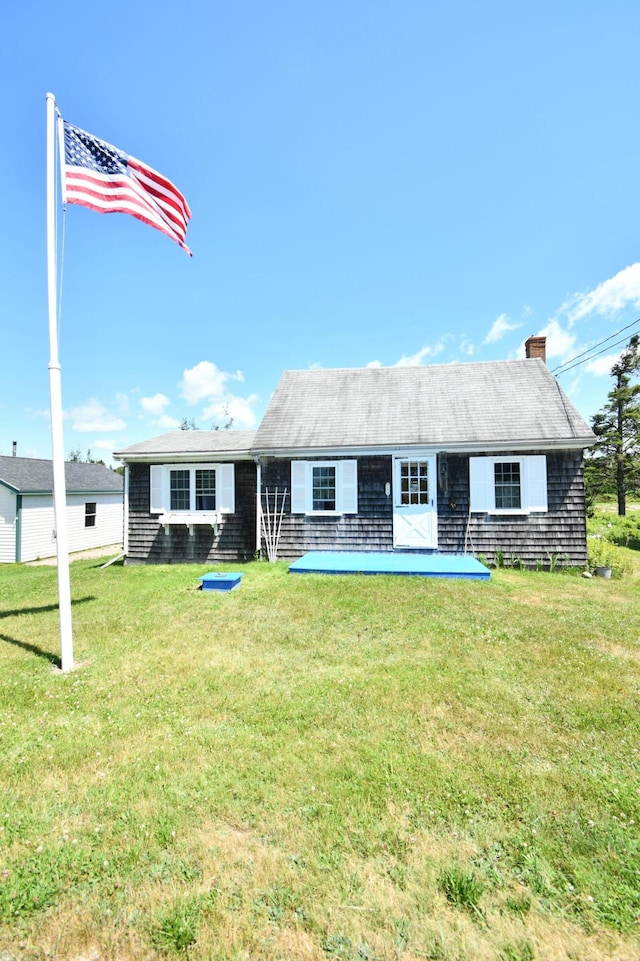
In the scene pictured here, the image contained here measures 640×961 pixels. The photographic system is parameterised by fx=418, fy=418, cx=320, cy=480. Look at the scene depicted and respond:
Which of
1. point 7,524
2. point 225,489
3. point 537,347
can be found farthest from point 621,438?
point 7,524

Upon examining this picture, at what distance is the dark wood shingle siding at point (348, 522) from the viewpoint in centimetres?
1099

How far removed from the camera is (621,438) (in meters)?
23.0

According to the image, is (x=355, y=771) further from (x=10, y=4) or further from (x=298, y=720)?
(x=10, y=4)

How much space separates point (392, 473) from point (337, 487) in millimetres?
1500

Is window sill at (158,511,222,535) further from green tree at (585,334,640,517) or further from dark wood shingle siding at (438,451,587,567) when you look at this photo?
green tree at (585,334,640,517)

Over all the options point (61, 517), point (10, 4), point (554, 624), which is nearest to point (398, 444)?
point (554, 624)

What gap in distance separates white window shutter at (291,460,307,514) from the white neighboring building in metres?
12.6

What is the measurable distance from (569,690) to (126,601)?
723 cm

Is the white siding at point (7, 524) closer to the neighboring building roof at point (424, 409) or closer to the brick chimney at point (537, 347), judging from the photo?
the neighboring building roof at point (424, 409)

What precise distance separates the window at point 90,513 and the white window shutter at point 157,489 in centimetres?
1061

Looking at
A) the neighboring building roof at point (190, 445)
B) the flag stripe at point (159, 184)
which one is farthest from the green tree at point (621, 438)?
the flag stripe at point (159, 184)

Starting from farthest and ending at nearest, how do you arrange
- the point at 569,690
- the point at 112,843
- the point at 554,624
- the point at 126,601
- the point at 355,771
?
the point at 126,601, the point at 554,624, the point at 569,690, the point at 355,771, the point at 112,843

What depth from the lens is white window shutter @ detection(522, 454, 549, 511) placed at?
1024cm

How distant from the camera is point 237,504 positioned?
12008 millimetres
